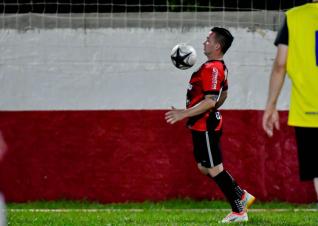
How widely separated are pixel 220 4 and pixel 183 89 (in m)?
1.39

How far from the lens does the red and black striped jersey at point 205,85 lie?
8.74 meters

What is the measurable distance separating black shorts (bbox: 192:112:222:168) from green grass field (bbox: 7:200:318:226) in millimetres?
601

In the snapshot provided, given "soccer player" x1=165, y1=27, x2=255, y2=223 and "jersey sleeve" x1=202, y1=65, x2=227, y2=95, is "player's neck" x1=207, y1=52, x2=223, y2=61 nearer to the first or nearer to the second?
"soccer player" x1=165, y1=27, x2=255, y2=223

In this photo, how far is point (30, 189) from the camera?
12.9 m

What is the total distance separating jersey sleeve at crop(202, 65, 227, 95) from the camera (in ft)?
28.6

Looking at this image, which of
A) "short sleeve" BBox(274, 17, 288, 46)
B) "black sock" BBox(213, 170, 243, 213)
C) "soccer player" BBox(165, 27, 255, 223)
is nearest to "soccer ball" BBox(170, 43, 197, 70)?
"soccer player" BBox(165, 27, 255, 223)

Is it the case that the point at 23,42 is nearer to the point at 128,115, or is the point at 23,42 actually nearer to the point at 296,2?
the point at 128,115

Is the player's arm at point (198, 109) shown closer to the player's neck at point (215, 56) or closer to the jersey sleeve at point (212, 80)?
the jersey sleeve at point (212, 80)

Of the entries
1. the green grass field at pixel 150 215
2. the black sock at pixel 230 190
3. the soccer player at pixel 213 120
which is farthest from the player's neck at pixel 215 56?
the green grass field at pixel 150 215

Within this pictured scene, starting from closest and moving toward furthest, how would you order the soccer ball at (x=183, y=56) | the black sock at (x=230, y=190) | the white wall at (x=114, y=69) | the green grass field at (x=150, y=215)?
the green grass field at (x=150, y=215)
the black sock at (x=230, y=190)
the soccer ball at (x=183, y=56)
the white wall at (x=114, y=69)

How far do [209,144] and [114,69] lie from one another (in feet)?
14.2

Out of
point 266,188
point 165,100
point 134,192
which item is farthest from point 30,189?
point 266,188

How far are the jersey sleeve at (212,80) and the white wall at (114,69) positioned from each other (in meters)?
4.03

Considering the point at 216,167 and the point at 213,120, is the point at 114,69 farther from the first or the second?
the point at 216,167
